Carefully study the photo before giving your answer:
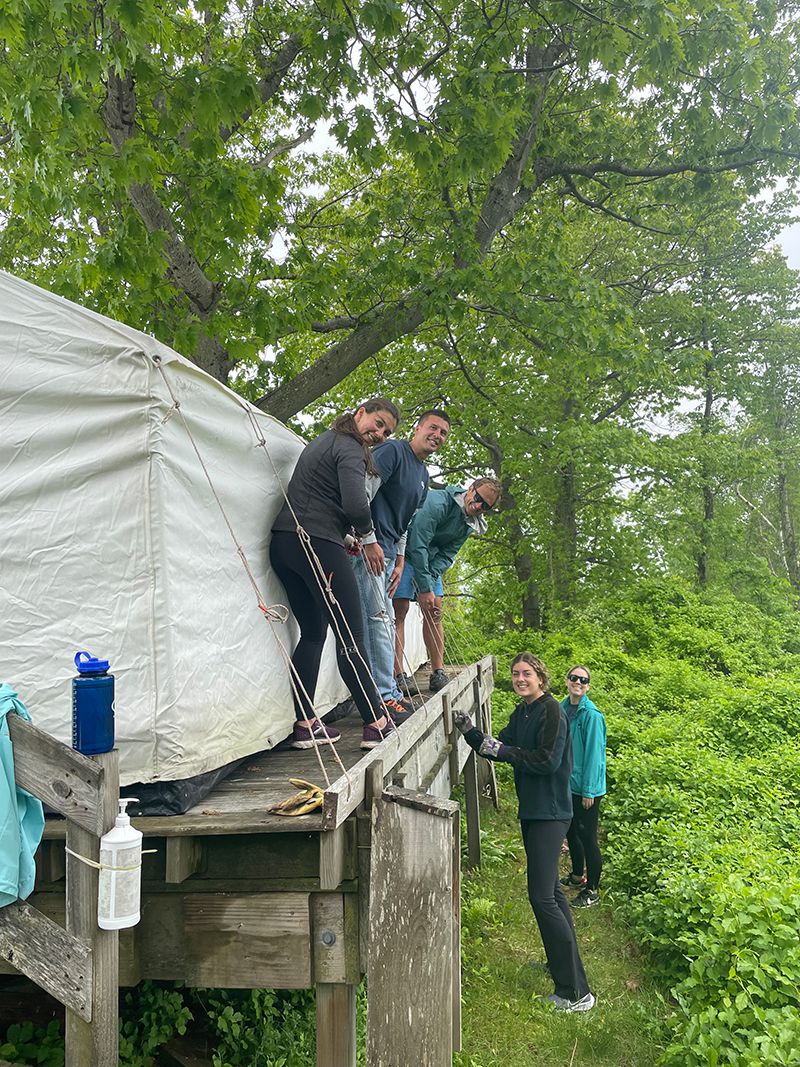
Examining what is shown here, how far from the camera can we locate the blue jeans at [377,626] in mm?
4504

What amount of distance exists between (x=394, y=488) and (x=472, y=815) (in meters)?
4.30

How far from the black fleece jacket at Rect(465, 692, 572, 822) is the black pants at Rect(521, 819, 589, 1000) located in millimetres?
106

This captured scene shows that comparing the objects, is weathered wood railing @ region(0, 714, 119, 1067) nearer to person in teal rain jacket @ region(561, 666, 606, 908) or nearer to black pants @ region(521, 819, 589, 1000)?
black pants @ region(521, 819, 589, 1000)

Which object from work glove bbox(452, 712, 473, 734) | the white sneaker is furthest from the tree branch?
the white sneaker

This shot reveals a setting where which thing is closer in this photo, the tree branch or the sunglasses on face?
the sunglasses on face

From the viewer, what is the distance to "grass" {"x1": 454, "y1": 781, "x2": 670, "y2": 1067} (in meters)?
4.48

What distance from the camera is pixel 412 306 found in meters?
8.18

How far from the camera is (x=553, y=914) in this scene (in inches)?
192

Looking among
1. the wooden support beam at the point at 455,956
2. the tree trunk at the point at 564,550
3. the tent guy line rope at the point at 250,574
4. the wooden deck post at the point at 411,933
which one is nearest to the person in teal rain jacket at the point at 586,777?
the wooden support beam at the point at 455,956

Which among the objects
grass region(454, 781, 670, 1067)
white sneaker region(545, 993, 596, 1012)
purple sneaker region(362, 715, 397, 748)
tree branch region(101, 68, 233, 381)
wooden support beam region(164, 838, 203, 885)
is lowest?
grass region(454, 781, 670, 1067)

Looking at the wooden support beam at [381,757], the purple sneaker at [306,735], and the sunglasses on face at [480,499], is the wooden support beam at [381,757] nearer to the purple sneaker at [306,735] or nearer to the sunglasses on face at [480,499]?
the purple sneaker at [306,735]

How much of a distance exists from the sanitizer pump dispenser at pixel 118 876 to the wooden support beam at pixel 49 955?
0.42ft

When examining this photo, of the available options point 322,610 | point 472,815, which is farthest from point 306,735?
point 472,815

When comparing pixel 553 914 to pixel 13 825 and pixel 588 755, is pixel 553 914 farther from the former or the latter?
pixel 13 825
